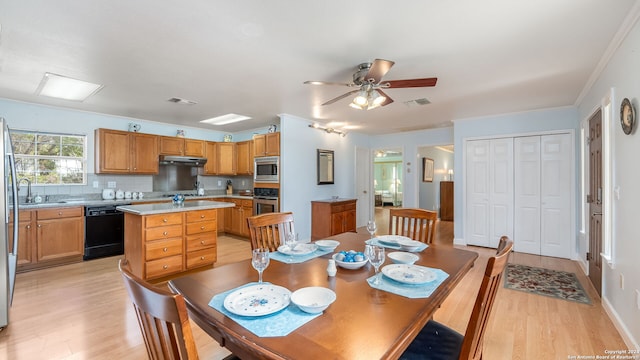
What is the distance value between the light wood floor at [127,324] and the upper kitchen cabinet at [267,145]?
2.92 meters

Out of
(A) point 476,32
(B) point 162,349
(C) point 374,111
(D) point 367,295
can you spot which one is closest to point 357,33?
(A) point 476,32

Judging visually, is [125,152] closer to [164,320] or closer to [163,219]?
[163,219]

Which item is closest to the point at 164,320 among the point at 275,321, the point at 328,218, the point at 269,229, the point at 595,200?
the point at 275,321

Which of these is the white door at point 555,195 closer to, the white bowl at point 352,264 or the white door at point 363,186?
the white door at point 363,186

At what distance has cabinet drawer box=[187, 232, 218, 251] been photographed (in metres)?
3.46

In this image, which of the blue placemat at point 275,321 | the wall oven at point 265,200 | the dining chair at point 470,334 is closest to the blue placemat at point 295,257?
the blue placemat at point 275,321

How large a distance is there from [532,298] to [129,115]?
20.7 ft

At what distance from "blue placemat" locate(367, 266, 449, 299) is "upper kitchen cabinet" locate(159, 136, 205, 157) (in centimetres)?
519

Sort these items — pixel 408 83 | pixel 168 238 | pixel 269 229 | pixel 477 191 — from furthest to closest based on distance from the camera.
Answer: pixel 477 191 → pixel 168 238 → pixel 408 83 → pixel 269 229

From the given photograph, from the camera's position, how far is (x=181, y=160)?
17.8ft

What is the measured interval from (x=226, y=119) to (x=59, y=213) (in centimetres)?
282

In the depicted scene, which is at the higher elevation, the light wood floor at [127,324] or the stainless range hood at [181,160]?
the stainless range hood at [181,160]

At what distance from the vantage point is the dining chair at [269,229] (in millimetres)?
2029

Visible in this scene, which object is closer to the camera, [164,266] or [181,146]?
[164,266]
